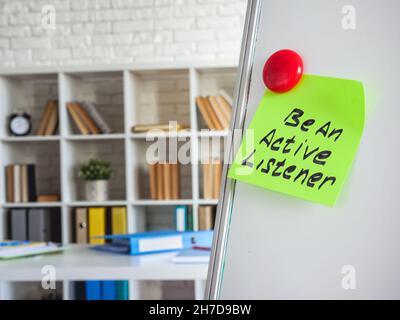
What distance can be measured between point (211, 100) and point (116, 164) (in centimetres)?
97

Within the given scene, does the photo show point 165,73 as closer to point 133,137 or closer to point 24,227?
point 133,137

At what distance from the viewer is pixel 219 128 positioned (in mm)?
3701

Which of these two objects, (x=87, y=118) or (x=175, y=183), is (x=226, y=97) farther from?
(x=87, y=118)

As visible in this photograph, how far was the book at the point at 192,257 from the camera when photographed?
6.28ft

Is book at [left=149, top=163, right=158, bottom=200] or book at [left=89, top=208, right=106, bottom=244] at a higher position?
Result: book at [left=149, top=163, right=158, bottom=200]

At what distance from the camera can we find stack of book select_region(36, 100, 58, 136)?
12.9 feet

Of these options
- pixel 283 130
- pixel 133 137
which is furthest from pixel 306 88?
pixel 133 137

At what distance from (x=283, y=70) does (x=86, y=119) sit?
11.6 ft

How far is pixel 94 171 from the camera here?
3775 millimetres

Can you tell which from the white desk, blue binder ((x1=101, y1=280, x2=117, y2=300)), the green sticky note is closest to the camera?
the green sticky note

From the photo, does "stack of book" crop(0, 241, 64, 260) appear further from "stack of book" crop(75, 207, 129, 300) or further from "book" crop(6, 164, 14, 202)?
"book" crop(6, 164, 14, 202)

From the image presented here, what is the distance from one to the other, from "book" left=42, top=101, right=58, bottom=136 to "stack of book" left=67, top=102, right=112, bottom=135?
153 millimetres

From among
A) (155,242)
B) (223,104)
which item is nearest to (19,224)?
(223,104)

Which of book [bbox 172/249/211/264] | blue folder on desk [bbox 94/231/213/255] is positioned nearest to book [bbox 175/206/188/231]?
blue folder on desk [bbox 94/231/213/255]
